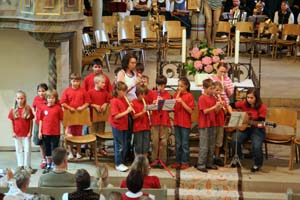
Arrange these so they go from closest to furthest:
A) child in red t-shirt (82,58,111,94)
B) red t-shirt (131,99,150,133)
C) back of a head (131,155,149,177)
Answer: back of a head (131,155,149,177) → red t-shirt (131,99,150,133) → child in red t-shirt (82,58,111,94)

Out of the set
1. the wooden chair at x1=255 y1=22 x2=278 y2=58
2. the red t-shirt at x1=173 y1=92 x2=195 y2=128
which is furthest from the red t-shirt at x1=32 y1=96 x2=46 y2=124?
the wooden chair at x1=255 y1=22 x2=278 y2=58

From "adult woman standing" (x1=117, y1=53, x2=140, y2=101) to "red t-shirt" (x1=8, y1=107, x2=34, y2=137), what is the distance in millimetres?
1414

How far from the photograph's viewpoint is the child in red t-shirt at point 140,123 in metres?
9.97

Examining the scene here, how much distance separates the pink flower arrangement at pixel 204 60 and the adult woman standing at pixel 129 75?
3.80 ft

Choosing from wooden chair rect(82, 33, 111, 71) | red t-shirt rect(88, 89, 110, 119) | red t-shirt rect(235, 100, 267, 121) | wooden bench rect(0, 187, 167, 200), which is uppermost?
wooden chair rect(82, 33, 111, 71)

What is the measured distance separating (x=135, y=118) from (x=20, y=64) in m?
2.32

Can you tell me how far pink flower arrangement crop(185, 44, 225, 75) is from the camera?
1125cm

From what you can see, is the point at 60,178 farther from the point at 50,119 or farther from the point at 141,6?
the point at 141,6

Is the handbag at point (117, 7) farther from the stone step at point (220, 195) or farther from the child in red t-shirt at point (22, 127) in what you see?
the stone step at point (220, 195)

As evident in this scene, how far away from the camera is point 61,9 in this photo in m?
10.5

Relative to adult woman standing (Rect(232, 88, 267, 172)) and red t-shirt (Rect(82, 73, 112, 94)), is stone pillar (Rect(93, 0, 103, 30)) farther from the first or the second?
adult woman standing (Rect(232, 88, 267, 172))

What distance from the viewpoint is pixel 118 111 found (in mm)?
9906

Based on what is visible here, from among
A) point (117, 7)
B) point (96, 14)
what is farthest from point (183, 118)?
point (117, 7)

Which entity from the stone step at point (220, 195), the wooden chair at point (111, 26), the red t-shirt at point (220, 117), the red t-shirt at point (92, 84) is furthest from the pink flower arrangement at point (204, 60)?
the wooden chair at point (111, 26)
